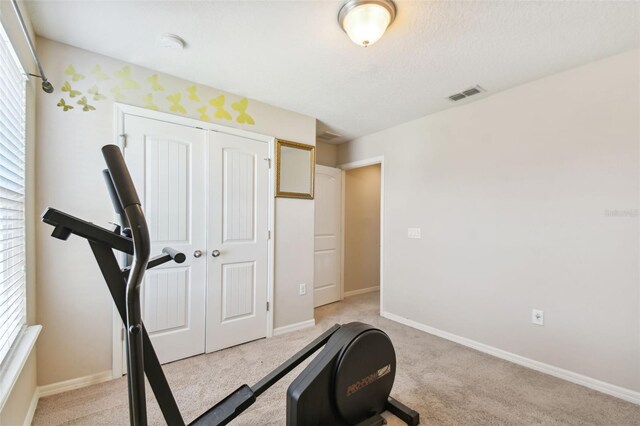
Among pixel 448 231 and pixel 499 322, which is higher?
pixel 448 231

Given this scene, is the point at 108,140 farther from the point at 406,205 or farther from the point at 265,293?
the point at 406,205

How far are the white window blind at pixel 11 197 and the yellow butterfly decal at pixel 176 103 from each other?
895 mm

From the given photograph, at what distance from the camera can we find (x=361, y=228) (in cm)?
478

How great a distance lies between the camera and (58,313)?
6.45 ft

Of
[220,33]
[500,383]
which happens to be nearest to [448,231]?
[500,383]

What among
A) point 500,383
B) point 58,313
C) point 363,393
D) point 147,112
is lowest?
point 500,383

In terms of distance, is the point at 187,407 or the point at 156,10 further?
the point at 187,407

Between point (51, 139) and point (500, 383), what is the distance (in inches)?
146

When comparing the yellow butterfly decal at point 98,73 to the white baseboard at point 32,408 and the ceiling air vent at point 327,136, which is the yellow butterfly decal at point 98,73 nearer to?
the white baseboard at point 32,408

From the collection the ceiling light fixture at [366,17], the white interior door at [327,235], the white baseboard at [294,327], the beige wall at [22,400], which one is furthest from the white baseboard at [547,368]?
the beige wall at [22,400]

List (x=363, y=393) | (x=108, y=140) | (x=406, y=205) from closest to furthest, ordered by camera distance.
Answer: (x=363, y=393) → (x=108, y=140) → (x=406, y=205)

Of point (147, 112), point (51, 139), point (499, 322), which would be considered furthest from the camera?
point (499, 322)

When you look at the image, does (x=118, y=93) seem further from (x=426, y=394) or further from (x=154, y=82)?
(x=426, y=394)

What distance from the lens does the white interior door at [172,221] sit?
2.29 meters
